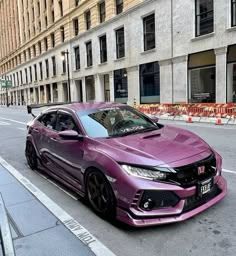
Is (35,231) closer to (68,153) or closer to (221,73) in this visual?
(68,153)

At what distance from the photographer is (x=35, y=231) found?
354cm

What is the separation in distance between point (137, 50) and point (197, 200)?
23.1m

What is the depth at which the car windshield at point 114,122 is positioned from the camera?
4301 millimetres

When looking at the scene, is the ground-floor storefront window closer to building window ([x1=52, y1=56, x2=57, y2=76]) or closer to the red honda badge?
the red honda badge

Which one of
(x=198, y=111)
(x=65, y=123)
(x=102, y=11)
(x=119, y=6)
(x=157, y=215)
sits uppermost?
(x=102, y=11)

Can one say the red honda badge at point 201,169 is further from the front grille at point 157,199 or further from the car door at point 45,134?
the car door at point 45,134

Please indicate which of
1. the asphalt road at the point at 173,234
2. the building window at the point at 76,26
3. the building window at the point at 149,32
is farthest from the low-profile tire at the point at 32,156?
the building window at the point at 76,26

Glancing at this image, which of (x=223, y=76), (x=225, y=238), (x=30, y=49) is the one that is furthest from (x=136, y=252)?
(x=30, y=49)

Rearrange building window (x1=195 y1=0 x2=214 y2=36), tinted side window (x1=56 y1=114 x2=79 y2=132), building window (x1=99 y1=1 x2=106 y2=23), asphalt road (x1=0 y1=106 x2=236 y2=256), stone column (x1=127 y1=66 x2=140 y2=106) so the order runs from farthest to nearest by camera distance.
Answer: building window (x1=99 y1=1 x2=106 y2=23), stone column (x1=127 y1=66 x2=140 y2=106), building window (x1=195 y1=0 x2=214 y2=36), tinted side window (x1=56 y1=114 x2=79 y2=132), asphalt road (x1=0 y1=106 x2=236 y2=256)

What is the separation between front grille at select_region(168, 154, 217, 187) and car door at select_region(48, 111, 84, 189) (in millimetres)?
1528

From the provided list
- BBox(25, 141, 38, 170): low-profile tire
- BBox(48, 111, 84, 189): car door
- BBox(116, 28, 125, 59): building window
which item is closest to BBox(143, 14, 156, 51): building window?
BBox(116, 28, 125, 59): building window

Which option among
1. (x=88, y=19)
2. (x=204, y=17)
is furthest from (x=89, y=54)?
(x=204, y=17)

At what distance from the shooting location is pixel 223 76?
58.3 ft

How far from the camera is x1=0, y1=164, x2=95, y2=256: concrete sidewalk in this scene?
10.1ft
